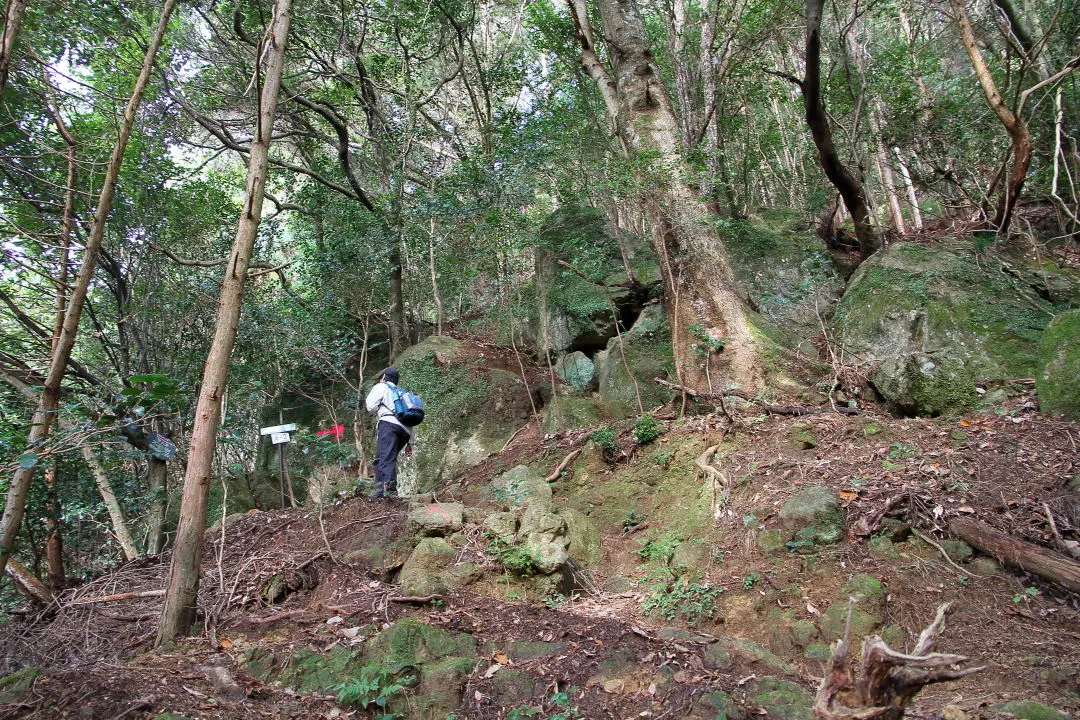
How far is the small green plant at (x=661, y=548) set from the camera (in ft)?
17.9

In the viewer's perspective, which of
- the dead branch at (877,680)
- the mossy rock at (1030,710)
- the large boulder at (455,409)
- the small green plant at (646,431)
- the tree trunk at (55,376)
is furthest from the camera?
the large boulder at (455,409)

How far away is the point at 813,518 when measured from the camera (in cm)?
480

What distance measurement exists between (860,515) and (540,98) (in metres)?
11.6

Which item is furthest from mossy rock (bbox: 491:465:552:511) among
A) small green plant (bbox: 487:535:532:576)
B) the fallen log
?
the fallen log

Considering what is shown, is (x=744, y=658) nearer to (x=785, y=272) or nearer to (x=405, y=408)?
(x=405, y=408)

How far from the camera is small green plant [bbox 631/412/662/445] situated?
23.3ft

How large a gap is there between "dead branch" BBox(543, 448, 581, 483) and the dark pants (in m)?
1.92

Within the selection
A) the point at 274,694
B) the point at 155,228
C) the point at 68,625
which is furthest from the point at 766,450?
the point at 155,228

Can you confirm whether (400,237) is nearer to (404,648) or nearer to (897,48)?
(404,648)

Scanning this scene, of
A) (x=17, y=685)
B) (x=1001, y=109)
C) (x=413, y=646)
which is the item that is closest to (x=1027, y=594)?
(x=413, y=646)

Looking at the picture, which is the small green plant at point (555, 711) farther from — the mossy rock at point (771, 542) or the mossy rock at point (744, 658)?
the mossy rock at point (771, 542)

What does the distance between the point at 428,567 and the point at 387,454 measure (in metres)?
2.71

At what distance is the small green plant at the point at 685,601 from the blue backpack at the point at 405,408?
12.6 ft

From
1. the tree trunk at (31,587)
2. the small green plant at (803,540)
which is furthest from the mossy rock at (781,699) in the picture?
the tree trunk at (31,587)
